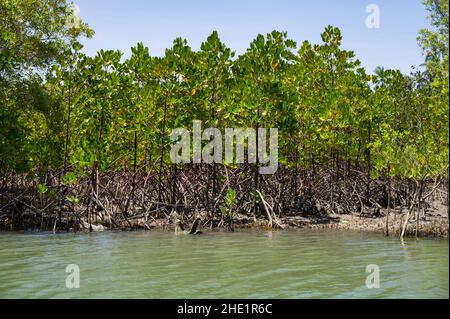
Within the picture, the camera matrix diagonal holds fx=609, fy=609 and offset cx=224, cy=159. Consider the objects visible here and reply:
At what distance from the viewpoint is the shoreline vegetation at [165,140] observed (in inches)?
551

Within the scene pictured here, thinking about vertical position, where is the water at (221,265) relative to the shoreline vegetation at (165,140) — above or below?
below

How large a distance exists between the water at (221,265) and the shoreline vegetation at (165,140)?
1584 mm

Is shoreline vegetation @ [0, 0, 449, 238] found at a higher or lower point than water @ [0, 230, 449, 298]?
higher

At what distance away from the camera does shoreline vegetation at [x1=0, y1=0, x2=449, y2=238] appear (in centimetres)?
1401

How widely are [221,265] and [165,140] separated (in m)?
6.70

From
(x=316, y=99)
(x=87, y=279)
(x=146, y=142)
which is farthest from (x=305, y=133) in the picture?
(x=87, y=279)

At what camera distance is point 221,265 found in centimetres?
933

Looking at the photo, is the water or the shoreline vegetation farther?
the shoreline vegetation

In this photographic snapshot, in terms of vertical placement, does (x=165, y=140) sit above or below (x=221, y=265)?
above

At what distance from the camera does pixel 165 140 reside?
15516 millimetres

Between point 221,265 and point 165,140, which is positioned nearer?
point 221,265

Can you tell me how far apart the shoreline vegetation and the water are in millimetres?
1584

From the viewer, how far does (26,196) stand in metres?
14.4
